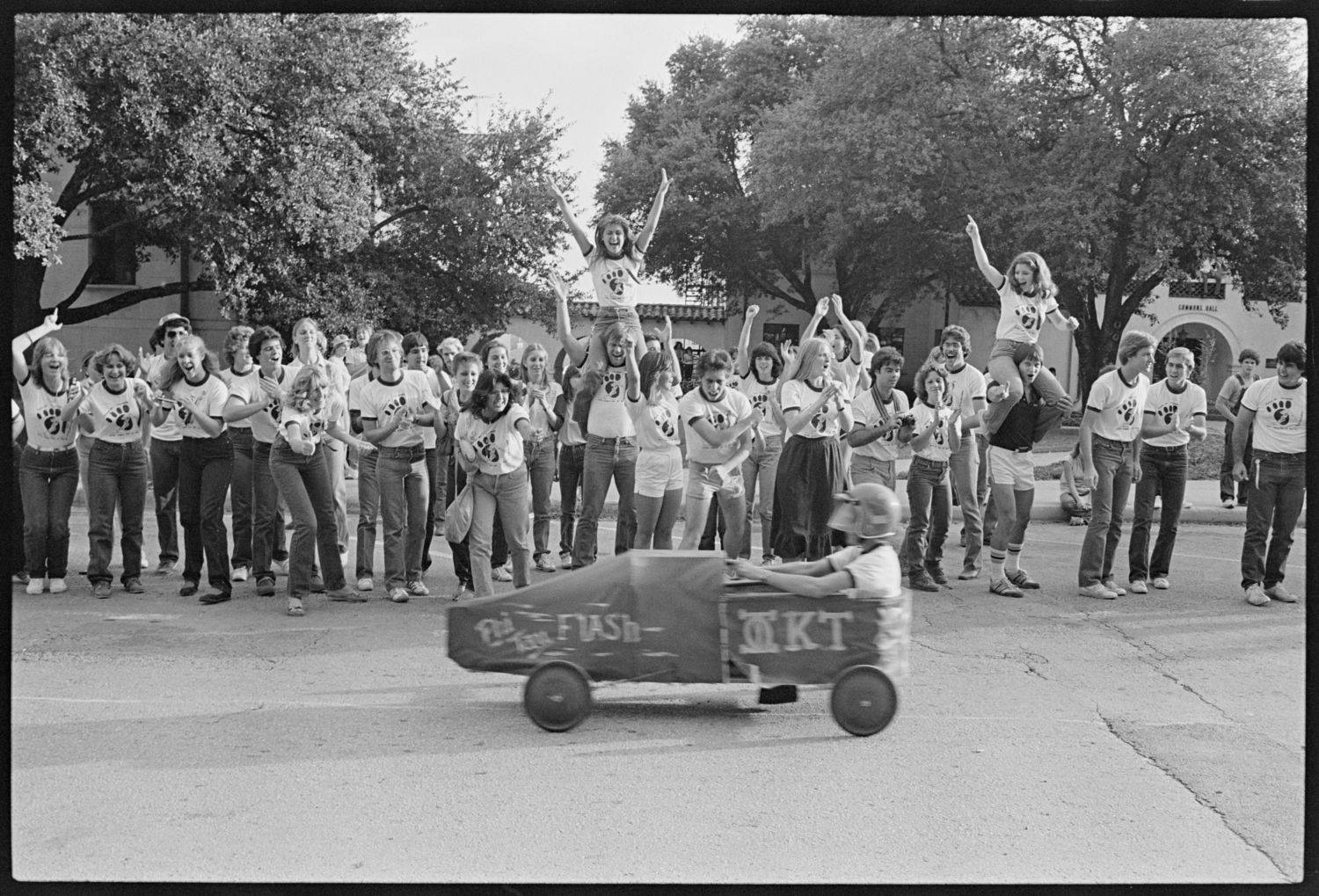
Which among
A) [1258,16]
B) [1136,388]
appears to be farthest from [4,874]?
[1136,388]

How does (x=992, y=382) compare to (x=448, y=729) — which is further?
(x=992, y=382)

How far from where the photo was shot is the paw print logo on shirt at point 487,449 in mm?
7270

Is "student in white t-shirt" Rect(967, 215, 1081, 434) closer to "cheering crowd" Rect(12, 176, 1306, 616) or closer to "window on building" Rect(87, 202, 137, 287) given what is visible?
"cheering crowd" Rect(12, 176, 1306, 616)

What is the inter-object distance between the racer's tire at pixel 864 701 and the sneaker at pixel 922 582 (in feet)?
11.5

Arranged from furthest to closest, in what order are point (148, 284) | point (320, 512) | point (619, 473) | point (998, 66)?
point (148, 284) < point (998, 66) < point (619, 473) < point (320, 512)

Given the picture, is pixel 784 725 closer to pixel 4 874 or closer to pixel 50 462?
pixel 4 874

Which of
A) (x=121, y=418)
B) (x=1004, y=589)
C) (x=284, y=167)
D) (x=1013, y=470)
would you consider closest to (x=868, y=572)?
(x=1004, y=589)

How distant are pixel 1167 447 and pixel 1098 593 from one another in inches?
47.9

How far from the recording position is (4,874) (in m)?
2.81

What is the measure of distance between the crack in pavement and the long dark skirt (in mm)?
2488

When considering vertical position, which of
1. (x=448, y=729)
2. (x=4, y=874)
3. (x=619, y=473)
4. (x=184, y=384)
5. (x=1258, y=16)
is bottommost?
(x=448, y=729)

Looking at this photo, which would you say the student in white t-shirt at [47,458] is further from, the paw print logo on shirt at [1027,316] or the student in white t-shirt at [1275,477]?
the student in white t-shirt at [1275,477]

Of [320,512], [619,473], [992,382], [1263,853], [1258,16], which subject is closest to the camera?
[1258,16]

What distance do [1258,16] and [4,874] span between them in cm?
345
